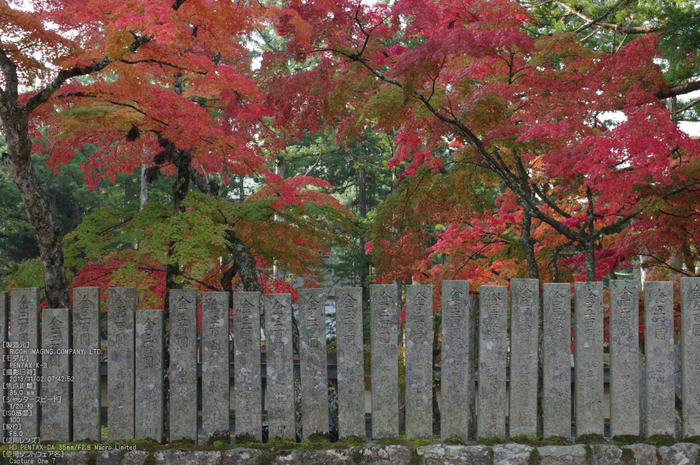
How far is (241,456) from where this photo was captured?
371cm

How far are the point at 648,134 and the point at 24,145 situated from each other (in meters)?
6.05

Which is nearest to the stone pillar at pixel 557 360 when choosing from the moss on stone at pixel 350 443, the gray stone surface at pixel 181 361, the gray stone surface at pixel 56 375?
the moss on stone at pixel 350 443

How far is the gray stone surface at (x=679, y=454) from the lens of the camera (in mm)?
3742

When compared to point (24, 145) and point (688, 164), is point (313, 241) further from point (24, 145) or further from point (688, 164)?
point (688, 164)

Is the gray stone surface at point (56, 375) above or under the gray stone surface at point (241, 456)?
above

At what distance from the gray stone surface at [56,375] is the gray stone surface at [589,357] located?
14.2 ft

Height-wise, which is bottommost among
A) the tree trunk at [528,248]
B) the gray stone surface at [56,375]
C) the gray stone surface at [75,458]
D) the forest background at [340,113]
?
the gray stone surface at [75,458]

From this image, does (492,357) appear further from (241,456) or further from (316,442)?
(241,456)

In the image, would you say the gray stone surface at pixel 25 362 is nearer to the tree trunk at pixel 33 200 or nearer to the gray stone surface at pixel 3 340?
the gray stone surface at pixel 3 340

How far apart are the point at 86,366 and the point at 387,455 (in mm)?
2651

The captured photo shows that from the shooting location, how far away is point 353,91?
192 inches

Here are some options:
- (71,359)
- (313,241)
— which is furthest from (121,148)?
(71,359)

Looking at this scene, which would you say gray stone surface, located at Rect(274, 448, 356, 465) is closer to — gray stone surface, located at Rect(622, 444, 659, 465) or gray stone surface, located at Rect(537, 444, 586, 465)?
gray stone surface, located at Rect(537, 444, 586, 465)

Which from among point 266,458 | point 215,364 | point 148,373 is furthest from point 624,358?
point 148,373
